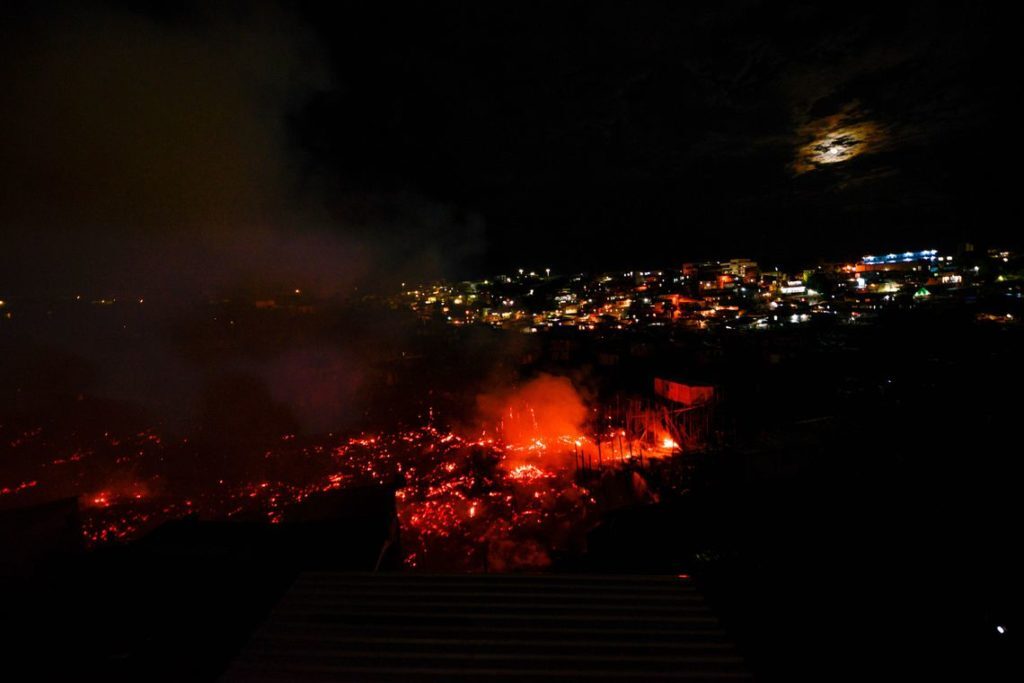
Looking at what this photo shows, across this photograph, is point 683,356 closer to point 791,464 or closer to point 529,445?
point 529,445

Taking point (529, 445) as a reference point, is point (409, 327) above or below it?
above

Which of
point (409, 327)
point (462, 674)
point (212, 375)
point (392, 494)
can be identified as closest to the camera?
point (462, 674)

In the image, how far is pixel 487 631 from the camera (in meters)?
2.73

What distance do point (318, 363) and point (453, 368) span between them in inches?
413

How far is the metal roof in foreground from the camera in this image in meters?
2.47

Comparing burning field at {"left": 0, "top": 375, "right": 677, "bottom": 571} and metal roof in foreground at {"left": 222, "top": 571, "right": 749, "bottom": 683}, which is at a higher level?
metal roof in foreground at {"left": 222, "top": 571, "right": 749, "bottom": 683}

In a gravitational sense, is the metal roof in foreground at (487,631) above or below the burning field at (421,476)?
above

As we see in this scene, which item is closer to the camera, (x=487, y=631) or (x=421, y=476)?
(x=487, y=631)

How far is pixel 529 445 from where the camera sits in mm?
13211

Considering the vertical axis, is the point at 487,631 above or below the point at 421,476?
above

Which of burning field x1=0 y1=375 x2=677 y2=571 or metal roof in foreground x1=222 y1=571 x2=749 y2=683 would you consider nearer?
metal roof in foreground x1=222 y1=571 x2=749 y2=683

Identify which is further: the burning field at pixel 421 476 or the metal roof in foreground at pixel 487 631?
the burning field at pixel 421 476

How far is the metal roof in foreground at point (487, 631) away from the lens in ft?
8.10

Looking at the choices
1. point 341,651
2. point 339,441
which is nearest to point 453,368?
point 339,441
